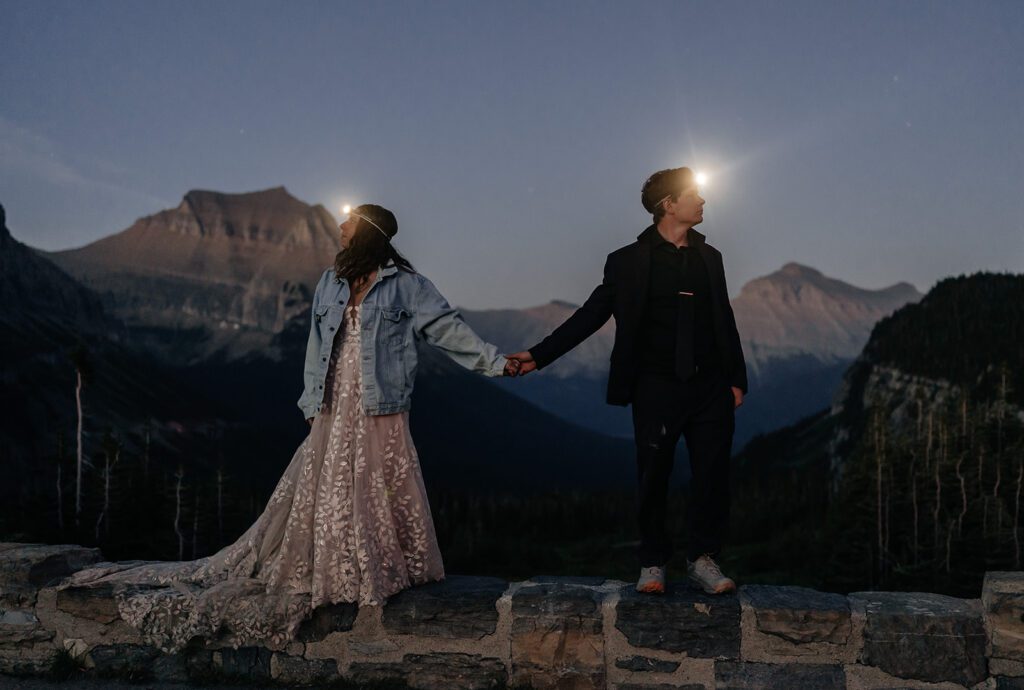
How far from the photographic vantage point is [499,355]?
18.8ft

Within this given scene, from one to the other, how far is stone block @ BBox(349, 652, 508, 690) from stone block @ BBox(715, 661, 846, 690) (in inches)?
57.8

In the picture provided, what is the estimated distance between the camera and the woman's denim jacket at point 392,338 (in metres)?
5.74

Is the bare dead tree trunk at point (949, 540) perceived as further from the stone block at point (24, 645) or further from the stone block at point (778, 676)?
the stone block at point (24, 645)

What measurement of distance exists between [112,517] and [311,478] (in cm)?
4762

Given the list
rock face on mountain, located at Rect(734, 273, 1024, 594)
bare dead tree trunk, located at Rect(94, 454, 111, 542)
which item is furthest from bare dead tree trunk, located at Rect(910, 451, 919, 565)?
bare dead tree trunk, located at Rect(94, 454, 111, 542)

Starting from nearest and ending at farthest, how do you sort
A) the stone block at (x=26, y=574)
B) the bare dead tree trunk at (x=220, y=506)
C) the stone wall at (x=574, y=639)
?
the stone wall at (x=574, y=639), the stone block at (x=26, y=574), the bare dead tree trunk at (x=220, y=506)

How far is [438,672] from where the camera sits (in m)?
5.39

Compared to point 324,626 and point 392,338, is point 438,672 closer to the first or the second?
point 324,626

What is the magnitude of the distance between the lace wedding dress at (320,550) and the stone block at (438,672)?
1.62 feet

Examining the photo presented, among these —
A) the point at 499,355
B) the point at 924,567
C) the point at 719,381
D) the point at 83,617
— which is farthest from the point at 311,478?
the point at 924,567

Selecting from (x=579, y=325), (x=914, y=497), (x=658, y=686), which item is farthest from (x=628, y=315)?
(x=914, y=497)

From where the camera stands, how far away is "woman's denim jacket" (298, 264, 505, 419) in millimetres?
5742

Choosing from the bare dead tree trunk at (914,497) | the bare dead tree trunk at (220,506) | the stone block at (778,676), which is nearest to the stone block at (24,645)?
the stone block at (778,676)

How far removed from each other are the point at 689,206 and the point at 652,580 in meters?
2.60
